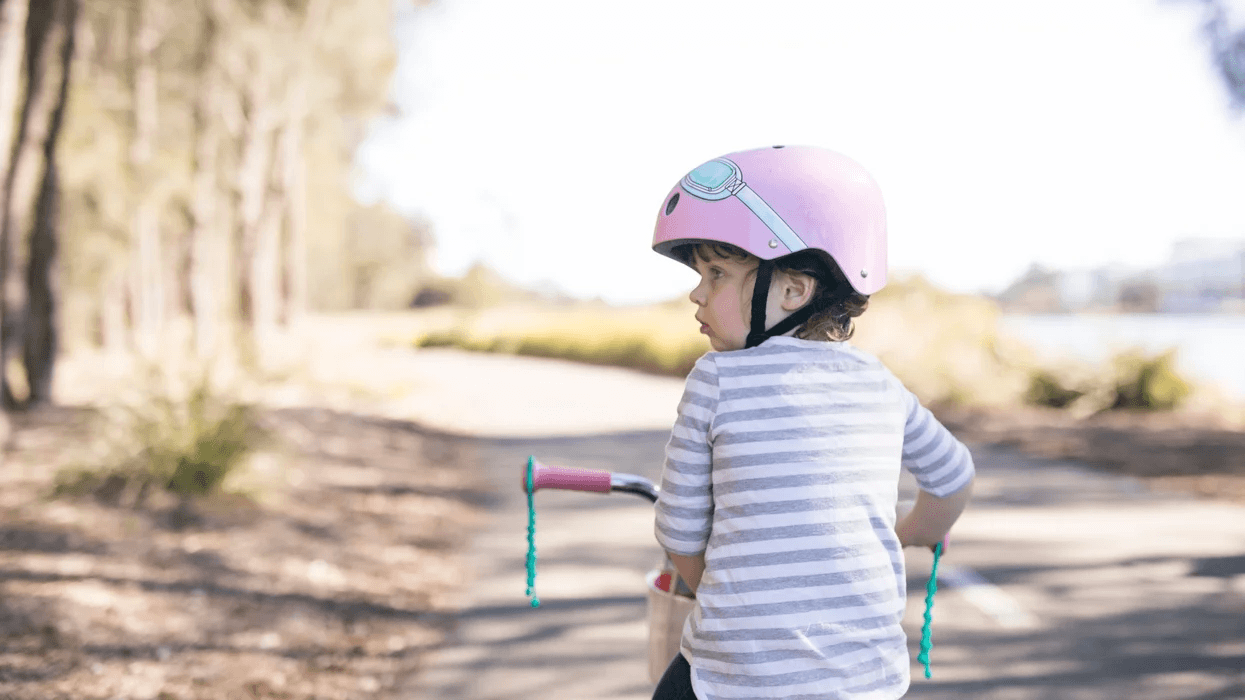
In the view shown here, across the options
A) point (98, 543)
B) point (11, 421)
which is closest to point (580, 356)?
point (11, 421)

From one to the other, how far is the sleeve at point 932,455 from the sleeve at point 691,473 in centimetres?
46

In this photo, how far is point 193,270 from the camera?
1902cm

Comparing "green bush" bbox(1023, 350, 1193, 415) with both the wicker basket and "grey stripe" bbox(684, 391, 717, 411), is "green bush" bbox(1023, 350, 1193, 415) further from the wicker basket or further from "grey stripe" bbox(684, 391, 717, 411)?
"grey stripe" bbox(684, 391, 717, 411)

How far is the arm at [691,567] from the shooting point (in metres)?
1.89

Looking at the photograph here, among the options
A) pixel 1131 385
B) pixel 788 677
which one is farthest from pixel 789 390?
pixel 1131 385

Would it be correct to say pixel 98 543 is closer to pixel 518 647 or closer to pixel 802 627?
pixel 518 647

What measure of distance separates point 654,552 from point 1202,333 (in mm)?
12711

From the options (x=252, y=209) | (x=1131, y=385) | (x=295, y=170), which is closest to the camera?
(x=1131, y=385)

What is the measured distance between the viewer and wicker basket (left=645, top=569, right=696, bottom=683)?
2002 mm

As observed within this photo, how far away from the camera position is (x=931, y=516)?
2.10 m

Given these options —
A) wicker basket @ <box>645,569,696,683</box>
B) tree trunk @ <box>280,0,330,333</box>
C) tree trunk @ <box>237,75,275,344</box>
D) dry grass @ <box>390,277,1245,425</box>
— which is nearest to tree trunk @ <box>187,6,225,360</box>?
tree trunk @ <box>237,75,275,344</box>

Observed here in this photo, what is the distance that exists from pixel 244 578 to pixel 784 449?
4.70 meters

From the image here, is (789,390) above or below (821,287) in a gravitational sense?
below

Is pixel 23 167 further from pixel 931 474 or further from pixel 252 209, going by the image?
pixel 931 474
